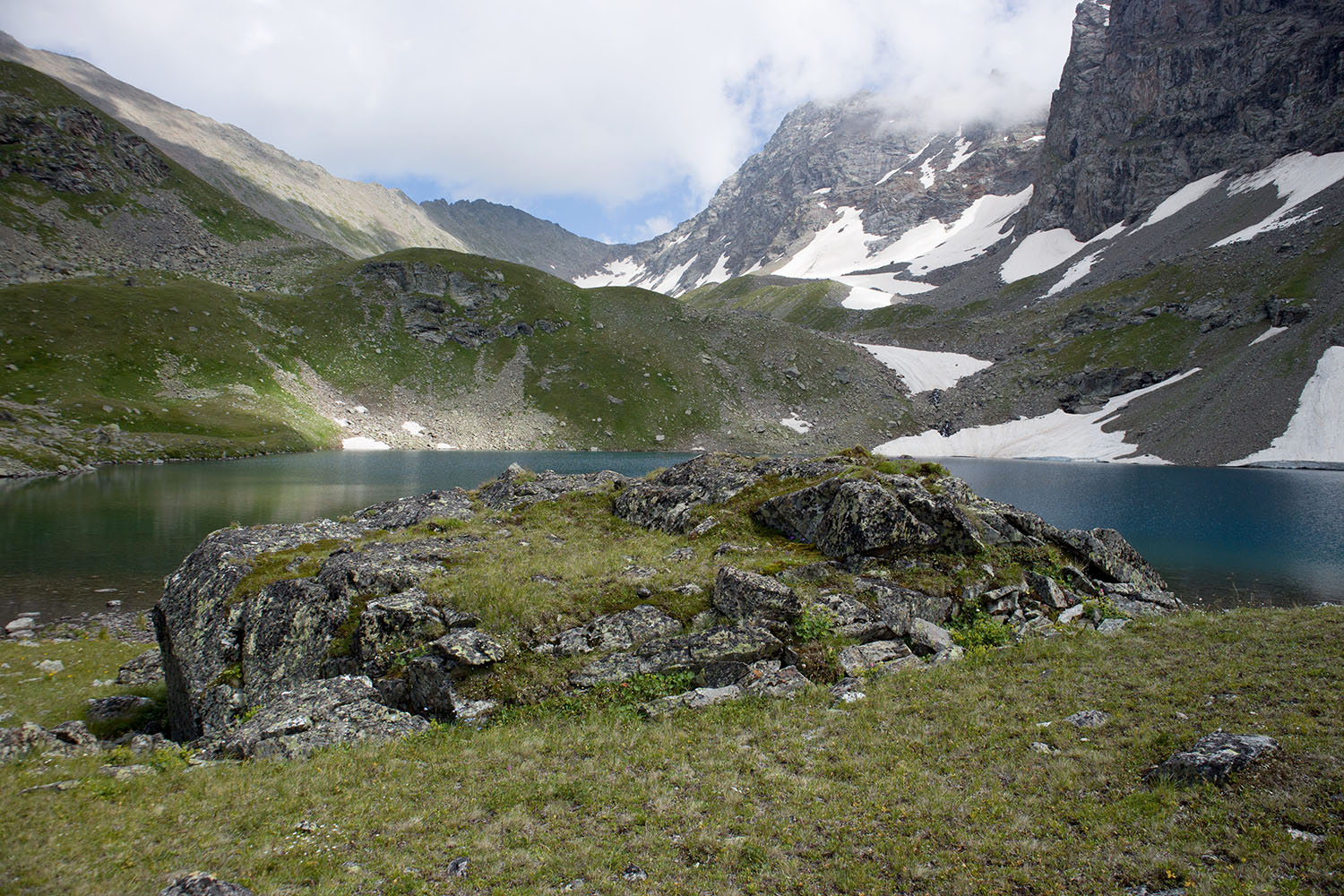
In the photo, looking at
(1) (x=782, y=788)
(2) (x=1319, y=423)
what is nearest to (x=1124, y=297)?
(2) (x=1319, y=423)

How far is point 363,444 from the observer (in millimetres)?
A: 115688

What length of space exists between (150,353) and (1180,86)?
931 feet

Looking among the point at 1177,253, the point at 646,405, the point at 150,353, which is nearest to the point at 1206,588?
the point at 646,405

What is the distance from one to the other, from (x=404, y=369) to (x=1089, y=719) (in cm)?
14583

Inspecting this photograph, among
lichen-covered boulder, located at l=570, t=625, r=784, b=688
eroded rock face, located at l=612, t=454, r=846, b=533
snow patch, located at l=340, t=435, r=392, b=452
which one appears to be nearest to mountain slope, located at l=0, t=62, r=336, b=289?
snow patch, located at l=340, t=435, r=392, b=452

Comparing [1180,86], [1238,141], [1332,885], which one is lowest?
[1332,885]

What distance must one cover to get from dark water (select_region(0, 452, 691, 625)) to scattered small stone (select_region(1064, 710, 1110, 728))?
40.1 m

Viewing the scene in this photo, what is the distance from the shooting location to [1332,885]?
6414 mm

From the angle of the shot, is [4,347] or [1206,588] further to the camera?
[4,347]

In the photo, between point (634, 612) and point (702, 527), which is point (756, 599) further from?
point (702, 527)

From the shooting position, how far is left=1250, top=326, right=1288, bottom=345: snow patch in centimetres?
10894

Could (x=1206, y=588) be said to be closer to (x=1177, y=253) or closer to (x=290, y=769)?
(x=290, y=769)

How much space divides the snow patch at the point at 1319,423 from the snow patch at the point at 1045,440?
617 inches

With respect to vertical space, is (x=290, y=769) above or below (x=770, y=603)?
below
